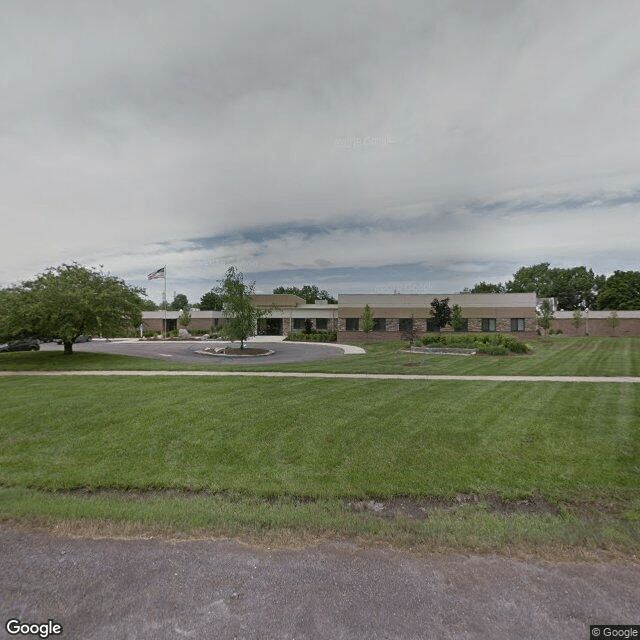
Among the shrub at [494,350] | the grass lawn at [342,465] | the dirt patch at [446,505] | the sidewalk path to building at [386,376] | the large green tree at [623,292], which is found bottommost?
the dirt patch at [446,505]

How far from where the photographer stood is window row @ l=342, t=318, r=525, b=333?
38281 millimetres

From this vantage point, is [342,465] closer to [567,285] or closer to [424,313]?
[424,313]

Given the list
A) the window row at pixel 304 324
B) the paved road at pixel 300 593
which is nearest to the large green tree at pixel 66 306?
the paved road at pixel 300 593

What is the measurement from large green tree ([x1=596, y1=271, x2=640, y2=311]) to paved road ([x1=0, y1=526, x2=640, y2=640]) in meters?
78.1

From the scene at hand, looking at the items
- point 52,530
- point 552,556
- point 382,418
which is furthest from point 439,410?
point 52,530

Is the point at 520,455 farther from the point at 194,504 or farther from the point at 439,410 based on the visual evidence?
the point at 194,504

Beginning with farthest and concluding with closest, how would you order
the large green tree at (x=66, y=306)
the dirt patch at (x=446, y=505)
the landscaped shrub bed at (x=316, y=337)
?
the landscaped shrub bed at (x=316, y=337)
the large green tree at (x=66, y=306)
the dirt patch at (x=446, y=505)

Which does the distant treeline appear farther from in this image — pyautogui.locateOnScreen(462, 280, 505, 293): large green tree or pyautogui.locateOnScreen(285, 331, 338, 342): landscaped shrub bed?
pyautogui.locateOnScreen(285, 331, 338, 342): landscaped shrub bed

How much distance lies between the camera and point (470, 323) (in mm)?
38594

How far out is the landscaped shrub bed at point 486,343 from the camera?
22969mm

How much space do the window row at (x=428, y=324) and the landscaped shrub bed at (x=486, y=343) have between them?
996cm

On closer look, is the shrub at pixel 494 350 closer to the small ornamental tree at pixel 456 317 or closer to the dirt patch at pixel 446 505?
the small ornamental tree at pixel 456 317

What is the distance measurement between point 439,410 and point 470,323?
107 feet

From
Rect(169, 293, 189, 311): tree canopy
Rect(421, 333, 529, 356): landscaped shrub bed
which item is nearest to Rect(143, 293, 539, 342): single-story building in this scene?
Rect(421, 333, 529, 356): landscaped shrub bed
